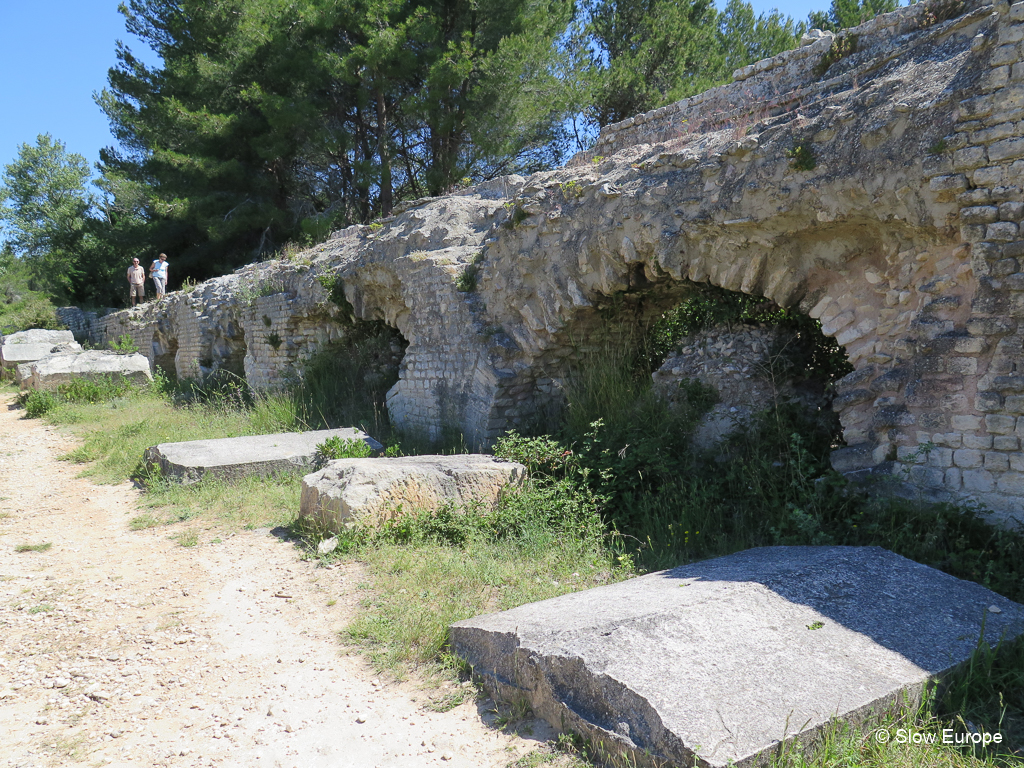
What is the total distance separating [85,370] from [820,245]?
12.0m

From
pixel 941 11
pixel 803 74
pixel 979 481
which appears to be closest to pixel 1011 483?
pixel 979 481

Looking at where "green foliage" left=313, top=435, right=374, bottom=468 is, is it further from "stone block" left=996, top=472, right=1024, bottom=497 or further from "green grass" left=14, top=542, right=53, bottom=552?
"stone block" left=996, top=472, right=1024, bottom=497

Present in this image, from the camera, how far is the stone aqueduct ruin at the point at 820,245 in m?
3.74

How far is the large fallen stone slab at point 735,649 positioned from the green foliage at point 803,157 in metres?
2.58

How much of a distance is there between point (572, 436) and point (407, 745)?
12.0ft

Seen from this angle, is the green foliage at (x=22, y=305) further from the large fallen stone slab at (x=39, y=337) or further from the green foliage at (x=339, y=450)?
the green foliage at (x=339, y=450)

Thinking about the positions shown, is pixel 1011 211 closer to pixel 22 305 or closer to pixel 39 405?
pixel 39 405

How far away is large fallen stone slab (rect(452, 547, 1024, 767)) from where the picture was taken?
7.36ft

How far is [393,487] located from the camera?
4.95 m

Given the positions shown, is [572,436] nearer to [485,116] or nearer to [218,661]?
[218,661]

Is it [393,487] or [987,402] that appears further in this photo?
[393,487]

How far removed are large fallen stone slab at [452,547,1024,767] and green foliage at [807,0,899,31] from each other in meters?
14.5

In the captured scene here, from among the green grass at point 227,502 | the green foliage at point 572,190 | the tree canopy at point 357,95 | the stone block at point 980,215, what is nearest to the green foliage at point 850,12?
the tree canopy at point 357,95

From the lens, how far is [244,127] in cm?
1598
